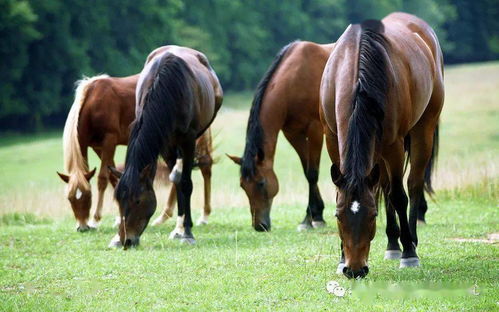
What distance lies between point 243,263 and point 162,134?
2182 mm

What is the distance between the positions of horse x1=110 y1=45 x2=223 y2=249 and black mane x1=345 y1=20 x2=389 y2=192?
10.2 feet

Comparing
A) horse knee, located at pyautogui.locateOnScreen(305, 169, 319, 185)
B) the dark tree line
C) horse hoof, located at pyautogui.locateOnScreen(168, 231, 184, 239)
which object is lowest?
the dark tree line

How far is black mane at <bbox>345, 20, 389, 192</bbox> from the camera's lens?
22.4 feet

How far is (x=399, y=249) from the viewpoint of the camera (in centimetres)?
841

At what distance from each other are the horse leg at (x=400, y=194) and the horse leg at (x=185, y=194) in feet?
11.0

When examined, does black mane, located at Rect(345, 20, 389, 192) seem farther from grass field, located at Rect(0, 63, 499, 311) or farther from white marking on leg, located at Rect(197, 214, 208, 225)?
white marking on leg, located at Rect(197, 214, 208, 225)

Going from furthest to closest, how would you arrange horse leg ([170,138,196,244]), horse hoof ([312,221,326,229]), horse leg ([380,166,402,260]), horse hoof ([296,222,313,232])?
1. horse hoof ([312,221,326,229])
2. horse hoof ([296,222,313,232])
3. horse leg ([170,138,196,244])
4. horse leg ([380,166,402,260])

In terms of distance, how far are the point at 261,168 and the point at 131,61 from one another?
4523cm

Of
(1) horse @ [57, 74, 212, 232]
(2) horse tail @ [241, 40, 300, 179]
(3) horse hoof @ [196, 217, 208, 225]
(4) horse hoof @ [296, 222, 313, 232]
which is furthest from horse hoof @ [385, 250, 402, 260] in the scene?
(3) horse hoof @ [196, 217, 208, 225]

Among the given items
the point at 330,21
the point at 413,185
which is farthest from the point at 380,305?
the point at 330,21

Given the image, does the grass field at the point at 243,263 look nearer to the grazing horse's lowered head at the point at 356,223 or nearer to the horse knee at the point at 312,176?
the grazing horse's lowered head at the point at 356,223

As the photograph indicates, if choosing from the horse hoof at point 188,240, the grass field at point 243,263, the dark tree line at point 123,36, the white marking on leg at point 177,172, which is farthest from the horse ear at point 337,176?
the dark tree line at point 123,36

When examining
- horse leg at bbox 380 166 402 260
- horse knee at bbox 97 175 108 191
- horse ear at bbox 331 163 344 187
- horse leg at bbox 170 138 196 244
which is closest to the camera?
horse ear at bbox 331 163 344 187

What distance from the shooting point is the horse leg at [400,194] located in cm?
766
